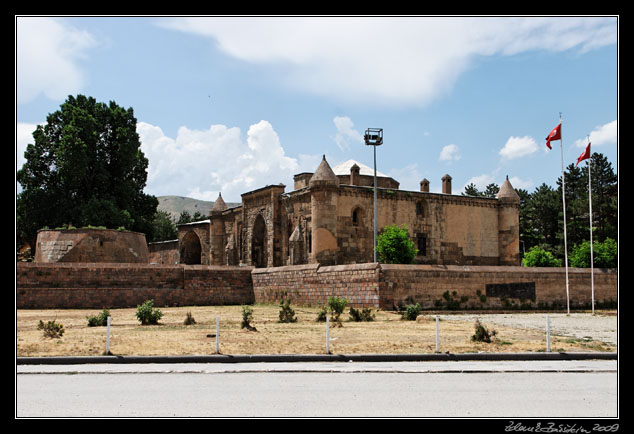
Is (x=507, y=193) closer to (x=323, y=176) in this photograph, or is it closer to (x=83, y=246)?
(x=323, y=176)

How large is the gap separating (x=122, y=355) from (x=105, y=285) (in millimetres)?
21915

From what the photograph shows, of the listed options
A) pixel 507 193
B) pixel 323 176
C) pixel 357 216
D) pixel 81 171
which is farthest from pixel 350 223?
pixel 81 171

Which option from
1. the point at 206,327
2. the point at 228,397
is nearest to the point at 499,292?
the point at 206,327

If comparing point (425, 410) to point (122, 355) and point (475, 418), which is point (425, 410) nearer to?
point (475, 418)

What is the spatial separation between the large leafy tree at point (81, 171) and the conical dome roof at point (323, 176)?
1945 cm

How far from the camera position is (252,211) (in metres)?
48.2

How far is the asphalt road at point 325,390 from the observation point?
7.44 meters

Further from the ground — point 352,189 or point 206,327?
point 352,189

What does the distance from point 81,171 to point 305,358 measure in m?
41.7

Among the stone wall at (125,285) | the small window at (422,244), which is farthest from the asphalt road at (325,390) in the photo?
the small window at (422,244)

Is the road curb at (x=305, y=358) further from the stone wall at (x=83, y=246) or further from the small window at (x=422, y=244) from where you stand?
the small window at (x=422, y=244)

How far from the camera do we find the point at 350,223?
40.2 meters

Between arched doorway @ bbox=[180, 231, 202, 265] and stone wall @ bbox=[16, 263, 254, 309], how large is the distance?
24.1m
